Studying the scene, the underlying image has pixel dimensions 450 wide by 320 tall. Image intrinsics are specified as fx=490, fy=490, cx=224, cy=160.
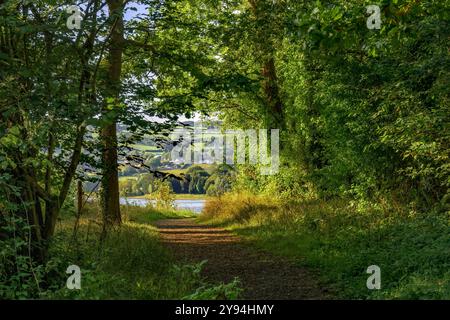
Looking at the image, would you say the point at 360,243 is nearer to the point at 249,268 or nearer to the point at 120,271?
the point at 249,268

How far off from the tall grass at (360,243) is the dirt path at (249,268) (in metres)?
0.43

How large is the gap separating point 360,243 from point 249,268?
2421 millimetres

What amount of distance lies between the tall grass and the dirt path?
1.42 ft

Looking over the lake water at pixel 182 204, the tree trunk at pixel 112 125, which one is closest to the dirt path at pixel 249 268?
the tree trunk at pixel 112 125

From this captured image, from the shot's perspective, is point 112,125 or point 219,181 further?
point 219,181

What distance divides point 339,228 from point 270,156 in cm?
Result: 890

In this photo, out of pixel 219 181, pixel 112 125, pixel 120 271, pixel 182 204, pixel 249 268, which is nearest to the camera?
pixel 120 271

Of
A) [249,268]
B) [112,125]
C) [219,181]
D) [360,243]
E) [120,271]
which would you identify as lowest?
[249,268]

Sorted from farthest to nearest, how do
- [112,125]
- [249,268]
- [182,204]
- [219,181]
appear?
[182,204]
[219,181]
[112,125]
[249,268]

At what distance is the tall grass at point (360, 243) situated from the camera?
7.32 meters

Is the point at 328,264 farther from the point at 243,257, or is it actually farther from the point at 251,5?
the point at 251,5

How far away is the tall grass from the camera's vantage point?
732 centimetres

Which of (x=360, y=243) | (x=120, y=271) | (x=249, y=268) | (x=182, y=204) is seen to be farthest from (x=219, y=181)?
(x=120, y=271)

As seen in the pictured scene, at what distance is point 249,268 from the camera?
33.9 ft
